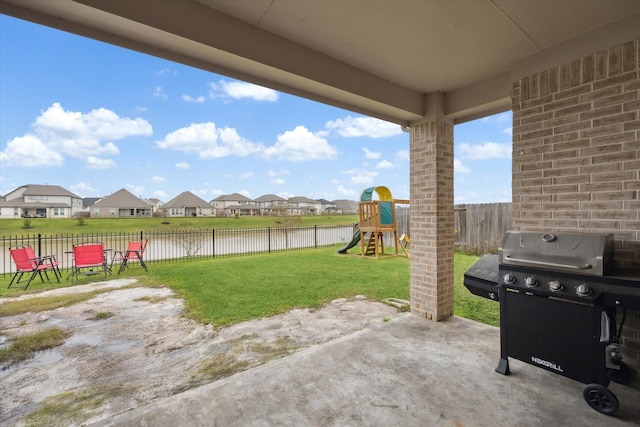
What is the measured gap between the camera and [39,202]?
36.9 feet

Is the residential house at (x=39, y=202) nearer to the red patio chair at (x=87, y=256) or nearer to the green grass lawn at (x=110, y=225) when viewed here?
the green grass lawn at (x=110, y=225)

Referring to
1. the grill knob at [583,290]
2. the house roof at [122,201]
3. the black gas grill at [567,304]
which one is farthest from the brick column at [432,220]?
the house roof at [122,201]

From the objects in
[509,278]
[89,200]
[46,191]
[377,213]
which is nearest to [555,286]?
[509,278]

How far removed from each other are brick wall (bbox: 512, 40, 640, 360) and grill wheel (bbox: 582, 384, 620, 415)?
1.99 ft

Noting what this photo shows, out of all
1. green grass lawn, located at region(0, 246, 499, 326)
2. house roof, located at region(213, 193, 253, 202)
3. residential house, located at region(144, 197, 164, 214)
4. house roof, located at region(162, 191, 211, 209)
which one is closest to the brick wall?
green grass lawn, located at region(0, 246, 499, 326)

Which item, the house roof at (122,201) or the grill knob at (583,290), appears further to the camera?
the house roof at (122,201)

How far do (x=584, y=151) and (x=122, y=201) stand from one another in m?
17.9

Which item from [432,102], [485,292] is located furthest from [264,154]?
[485,292]

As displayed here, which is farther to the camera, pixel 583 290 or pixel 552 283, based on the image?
pixel 552 283

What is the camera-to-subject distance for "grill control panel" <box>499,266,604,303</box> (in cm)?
177

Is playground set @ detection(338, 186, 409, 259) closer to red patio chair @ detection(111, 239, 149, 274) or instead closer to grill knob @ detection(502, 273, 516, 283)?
grill knob @ detection(502, 273, 516, 283)

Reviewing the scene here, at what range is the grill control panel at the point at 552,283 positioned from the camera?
177cm

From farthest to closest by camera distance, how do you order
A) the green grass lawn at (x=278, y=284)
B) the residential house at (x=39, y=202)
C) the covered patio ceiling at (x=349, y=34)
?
1. the residential house at (x=39, y=202)
2. the green grass lawn at (x=278, y=284)
3. the covered patio ceiling at (x=349, y=34)

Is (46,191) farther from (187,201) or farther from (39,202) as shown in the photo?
(187,201)
